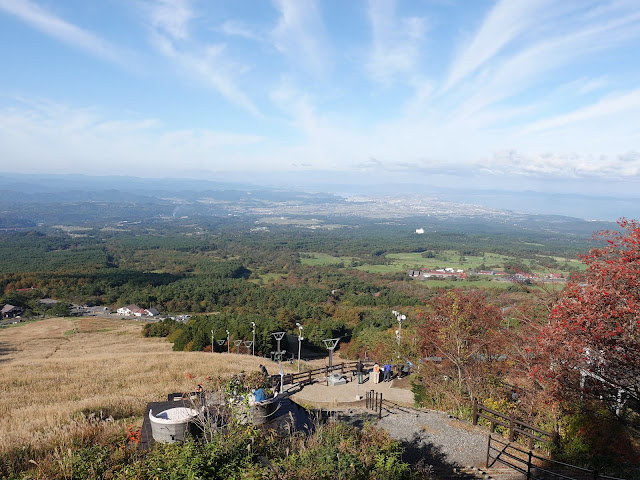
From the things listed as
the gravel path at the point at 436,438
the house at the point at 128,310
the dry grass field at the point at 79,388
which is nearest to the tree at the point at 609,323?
the gravel path at the point at 436,438

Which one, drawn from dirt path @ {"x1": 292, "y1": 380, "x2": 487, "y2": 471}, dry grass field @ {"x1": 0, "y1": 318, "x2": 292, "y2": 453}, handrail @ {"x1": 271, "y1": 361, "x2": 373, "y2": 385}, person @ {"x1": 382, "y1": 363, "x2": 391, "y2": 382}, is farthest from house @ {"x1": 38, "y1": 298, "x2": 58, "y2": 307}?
person @ {"x1": 382, "y1": 363, "x2": 391, "y2": 382}

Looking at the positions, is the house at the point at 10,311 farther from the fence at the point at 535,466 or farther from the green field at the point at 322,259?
the fence at the point at 535,466

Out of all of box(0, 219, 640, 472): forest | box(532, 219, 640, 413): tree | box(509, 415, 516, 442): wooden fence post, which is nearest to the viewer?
box(532, 219, 640, 413): tree

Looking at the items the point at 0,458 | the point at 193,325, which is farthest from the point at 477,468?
the point at 193,325

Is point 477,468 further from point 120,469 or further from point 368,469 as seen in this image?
point 120,469

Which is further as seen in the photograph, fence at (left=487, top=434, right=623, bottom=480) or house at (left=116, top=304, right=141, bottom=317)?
house at (left=116, top=304, right=141, bottom=317)

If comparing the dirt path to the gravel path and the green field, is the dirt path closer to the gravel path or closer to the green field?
the gravel path
